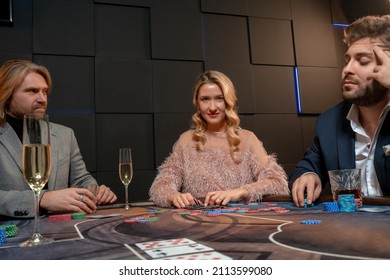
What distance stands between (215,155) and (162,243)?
1610mm

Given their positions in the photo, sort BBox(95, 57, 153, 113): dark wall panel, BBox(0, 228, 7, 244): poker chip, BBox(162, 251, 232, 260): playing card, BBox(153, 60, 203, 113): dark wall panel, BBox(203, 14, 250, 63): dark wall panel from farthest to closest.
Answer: BBox(203, 14, 250, 63): dark wall panel → BBox(153, 60, 203, 113): dark wall panel → BBox(95, 57, 153, 113): dark wall panel → BBox(0, 228, 7, 244): poker chip → BBox(162, 251, 232, 260): playing card

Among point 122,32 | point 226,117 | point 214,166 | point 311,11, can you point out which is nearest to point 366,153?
point 214,166

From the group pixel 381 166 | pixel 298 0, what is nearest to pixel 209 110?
pixel 381 166

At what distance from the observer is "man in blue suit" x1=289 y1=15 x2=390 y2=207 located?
4.93ft

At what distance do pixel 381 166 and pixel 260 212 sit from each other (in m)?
0.65

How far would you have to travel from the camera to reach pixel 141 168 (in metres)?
3.46

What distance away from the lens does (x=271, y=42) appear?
163 inches

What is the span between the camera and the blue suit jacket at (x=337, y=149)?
150cm

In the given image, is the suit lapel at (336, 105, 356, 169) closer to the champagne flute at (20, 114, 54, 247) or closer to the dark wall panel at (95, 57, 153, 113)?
the champagne flute at (20, 114, 54, 247)

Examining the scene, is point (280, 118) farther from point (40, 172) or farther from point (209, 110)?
point (40, 172)

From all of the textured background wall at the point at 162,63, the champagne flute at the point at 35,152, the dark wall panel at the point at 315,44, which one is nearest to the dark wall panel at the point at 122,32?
the textured background wall at the point at 162,63

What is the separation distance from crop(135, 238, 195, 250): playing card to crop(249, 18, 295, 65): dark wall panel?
3.54m

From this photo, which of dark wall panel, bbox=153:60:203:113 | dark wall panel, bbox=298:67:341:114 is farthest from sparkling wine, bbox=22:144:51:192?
dark wall panel, bbox=298:67:341:114

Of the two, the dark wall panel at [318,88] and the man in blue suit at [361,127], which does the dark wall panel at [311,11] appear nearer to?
the dark wall panel at [318,88]
